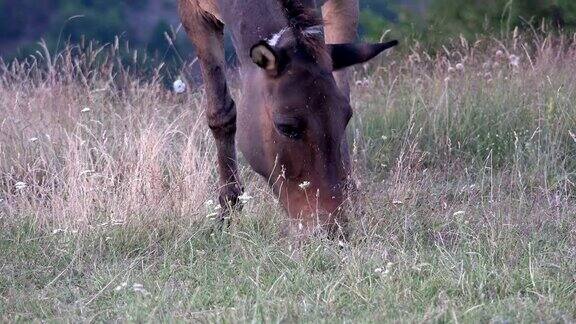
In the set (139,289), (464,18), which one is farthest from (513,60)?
(139,289)

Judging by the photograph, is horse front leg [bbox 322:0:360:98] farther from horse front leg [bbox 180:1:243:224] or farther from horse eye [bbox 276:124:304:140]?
horse eye [bbox 276:124:304:140]

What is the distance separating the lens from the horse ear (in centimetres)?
489

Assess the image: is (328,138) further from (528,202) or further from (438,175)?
(438,175)

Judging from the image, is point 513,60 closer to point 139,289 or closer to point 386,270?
point 386,270

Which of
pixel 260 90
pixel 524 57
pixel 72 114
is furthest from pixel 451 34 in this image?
pixel 260 90

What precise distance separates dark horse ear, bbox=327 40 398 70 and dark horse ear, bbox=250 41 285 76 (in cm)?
33

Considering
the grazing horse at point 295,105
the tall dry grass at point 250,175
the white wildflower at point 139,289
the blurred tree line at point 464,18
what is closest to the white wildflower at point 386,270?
the grazing horse at point 295,105

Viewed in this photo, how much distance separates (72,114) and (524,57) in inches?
164

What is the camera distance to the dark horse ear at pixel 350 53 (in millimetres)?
5211

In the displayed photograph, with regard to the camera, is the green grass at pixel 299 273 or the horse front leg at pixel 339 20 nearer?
the green grass at pixel 299 273

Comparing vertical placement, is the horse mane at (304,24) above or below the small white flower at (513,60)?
above

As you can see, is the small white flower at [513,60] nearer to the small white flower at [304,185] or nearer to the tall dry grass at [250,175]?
the tall dry grass at [250,175]

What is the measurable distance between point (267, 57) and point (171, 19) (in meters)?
13.3

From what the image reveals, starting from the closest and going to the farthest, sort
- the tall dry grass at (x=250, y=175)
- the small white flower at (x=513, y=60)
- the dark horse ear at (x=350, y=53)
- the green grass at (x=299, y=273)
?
the green grass at (x=299, y=273)
the dark horse ear at (x=350, y=53)
the tall dry grass at (x=250, y=175)
the small white flower at (x=513, y=60)
